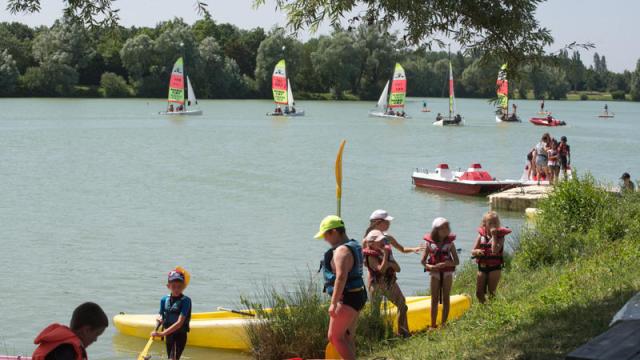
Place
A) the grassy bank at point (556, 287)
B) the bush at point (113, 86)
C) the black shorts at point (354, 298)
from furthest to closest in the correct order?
the bush at point (113, 86)
the grassy bank at point (556, 287)
the black shorts at point (354, 298)

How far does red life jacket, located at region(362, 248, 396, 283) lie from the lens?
885 cm

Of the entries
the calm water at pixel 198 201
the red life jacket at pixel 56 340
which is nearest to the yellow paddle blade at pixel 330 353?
the calm water at pixel 198 201

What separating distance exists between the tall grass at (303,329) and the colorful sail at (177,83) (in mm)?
62633

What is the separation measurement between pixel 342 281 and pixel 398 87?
63.7m

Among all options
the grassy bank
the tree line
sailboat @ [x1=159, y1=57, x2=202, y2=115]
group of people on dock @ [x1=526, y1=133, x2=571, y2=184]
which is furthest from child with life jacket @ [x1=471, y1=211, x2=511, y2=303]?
the tree line

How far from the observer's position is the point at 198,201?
93.8 feet

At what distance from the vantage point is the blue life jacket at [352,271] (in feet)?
23.4

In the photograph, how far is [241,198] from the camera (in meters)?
29.5

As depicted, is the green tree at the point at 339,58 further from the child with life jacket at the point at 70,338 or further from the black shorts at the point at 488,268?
the child with life jacket at the point at 70,338

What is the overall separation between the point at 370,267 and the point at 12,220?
17.2 meters

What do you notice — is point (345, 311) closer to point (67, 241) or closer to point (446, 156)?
point (67, 241)

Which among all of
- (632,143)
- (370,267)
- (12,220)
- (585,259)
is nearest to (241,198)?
(12,220)

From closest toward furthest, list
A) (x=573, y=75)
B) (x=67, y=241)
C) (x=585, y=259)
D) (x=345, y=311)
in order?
1. (x=345, y=311)
2. (x=573, y=75)
3. (x=585, y=259)
4. (x=67, y=241)

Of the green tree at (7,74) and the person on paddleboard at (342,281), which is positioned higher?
the green tree at (7,74)
